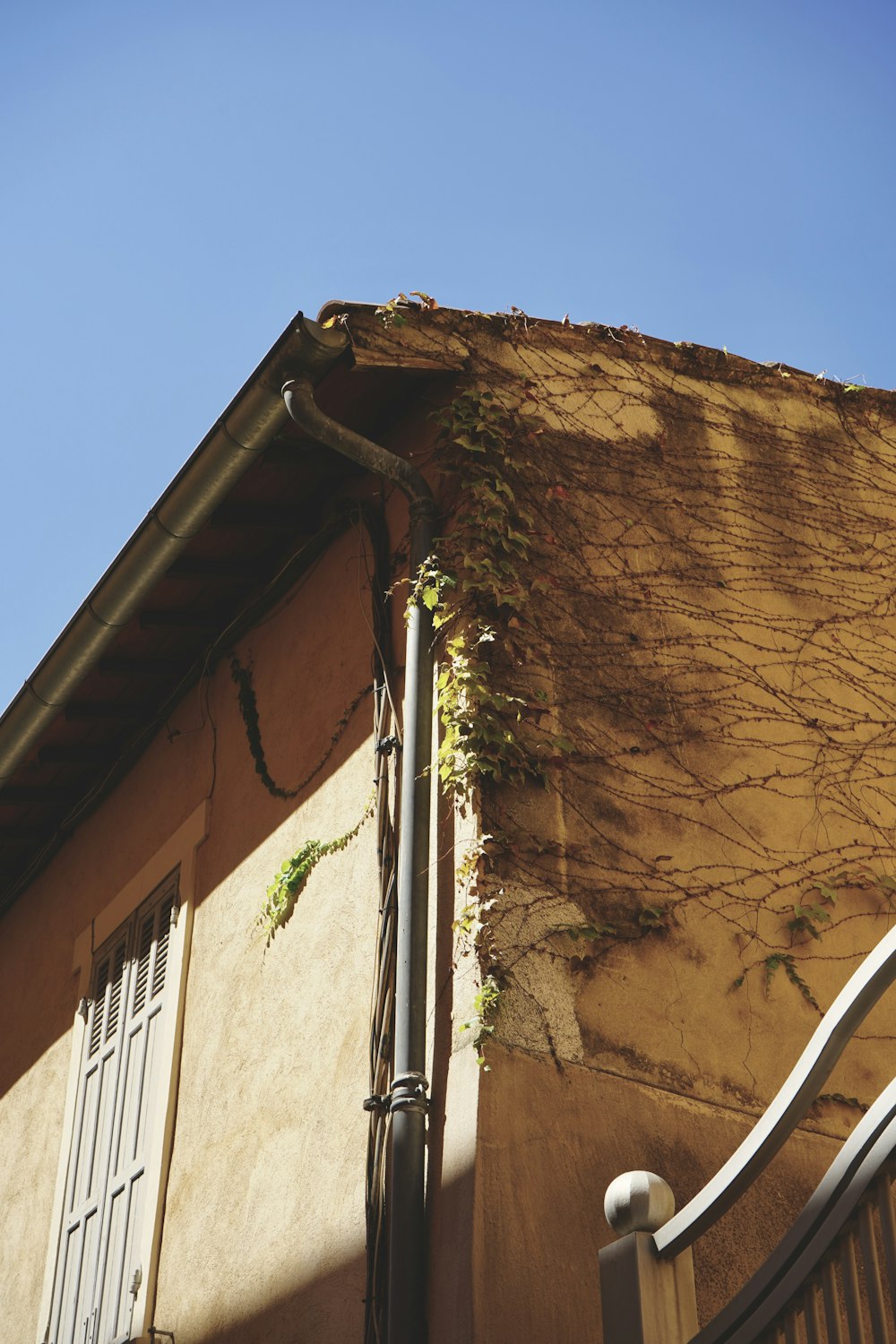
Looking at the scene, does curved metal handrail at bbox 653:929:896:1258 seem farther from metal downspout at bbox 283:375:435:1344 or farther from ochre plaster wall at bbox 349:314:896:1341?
metal downspout at bbox 283:375:435:1344

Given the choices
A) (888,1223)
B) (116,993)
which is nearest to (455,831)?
(888,1223)

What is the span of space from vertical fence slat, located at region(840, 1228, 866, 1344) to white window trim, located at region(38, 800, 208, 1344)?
3.58 meters

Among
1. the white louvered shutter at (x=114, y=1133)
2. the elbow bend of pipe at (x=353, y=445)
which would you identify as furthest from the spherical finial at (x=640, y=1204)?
the white louvered shutter at (x=114, y=1133)

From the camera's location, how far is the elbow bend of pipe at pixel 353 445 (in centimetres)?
574

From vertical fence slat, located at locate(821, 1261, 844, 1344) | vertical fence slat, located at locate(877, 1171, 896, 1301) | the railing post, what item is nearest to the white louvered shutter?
the railing post

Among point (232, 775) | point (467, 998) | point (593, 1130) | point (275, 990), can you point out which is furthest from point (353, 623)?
point (593, 1130)

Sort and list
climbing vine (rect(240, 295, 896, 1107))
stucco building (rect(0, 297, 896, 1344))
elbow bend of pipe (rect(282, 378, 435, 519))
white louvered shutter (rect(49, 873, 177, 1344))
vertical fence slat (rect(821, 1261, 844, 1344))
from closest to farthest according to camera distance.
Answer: vertical fence slat (rect(821, 1261, 844, 1344))
stucco building (rect(0, 297, 896, 1344))
climbing vine (rect(240, 295, 896, 1107))
elbow bend of pipe (rect(282, 378, 435, 519))
white louvered shutter (rect(49, 873, 177, 1344))

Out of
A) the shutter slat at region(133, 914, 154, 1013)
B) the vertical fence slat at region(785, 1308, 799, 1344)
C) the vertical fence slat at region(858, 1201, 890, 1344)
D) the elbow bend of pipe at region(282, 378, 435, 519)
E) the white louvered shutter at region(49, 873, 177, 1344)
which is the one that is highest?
the elbow bend of pipe at region(282, 378, 435, 519)

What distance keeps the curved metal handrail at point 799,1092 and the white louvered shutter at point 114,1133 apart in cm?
334

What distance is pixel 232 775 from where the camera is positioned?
22.0ft

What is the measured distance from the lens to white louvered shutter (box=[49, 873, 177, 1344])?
6195mm

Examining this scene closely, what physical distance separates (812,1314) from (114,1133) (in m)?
4.29

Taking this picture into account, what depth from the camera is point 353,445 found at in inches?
229

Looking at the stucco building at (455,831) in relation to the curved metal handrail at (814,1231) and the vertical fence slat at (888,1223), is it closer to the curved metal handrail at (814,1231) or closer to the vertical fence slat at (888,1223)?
the curved metal handrail at (814,1231)
